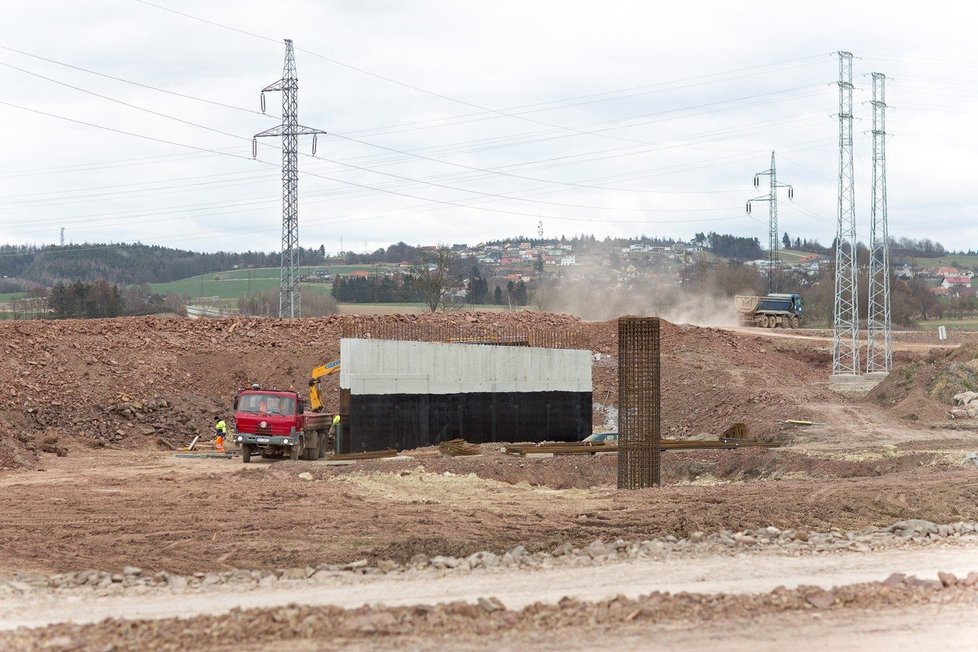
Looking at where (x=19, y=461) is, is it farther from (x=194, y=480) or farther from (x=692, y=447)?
(x=692, y=447)

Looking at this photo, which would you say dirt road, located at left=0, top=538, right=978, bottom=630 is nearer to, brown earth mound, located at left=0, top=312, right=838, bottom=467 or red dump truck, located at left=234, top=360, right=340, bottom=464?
red dump truck, located at left=234, top=360, right=340, bottom=464

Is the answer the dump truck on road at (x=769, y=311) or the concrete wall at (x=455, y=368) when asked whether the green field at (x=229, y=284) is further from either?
the concrete wall at (x=455, y=368)

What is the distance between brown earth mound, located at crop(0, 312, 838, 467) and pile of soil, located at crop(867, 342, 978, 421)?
2.64m

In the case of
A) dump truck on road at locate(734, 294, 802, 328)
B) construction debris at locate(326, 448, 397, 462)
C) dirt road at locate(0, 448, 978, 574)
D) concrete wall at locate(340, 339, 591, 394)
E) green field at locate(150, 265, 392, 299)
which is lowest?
construction debris at locate(326, 448, 397, 462)

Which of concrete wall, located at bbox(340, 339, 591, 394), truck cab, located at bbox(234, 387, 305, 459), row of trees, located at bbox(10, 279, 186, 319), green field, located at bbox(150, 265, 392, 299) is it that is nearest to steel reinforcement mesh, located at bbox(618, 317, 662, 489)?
concrete wall, located at bbox(340, 339, 591, 394)

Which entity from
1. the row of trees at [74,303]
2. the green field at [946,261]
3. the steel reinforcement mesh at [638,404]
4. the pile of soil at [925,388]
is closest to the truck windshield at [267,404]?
the steel reinforcement mesh at [638,404]

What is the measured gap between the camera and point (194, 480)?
75.3 feet

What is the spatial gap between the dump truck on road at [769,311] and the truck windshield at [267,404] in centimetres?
5259

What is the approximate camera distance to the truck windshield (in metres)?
28.0

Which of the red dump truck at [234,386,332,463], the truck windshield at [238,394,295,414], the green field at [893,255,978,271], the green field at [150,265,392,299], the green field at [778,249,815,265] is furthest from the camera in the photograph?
the green field at [893,255,978,271]

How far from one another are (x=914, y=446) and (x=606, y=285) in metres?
59.4

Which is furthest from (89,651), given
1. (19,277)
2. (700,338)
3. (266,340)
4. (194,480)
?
(19,277)

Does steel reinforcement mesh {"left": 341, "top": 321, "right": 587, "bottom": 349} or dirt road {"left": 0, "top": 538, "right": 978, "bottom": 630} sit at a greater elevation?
steel reinforcement mesh {"left": 341, "top": 321, "right": 587, "bottom": 349}

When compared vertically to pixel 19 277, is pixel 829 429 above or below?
below
